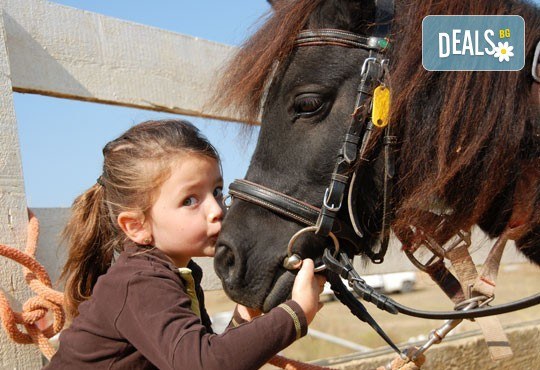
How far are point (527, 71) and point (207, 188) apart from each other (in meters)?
0.92

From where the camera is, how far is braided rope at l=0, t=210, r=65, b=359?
1.47 metres

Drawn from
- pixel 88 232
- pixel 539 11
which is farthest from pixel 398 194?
pixel 88 232

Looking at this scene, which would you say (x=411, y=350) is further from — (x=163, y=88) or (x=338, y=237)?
(x=163, y=88)

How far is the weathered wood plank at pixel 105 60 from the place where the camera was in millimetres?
1701

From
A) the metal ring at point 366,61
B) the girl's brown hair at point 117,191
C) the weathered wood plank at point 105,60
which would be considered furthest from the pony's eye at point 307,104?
the weathered wood plank at point 105,60

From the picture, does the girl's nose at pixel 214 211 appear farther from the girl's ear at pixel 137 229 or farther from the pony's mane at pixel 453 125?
the pony's mane at pixel 453 125

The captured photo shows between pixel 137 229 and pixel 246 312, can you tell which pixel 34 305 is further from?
pixel 246 312

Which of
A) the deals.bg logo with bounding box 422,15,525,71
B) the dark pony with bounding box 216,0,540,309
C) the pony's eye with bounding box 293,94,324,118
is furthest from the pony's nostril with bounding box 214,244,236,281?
the deals.bg logo with bounding box 422,15,525,71

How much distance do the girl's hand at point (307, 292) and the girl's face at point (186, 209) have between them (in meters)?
0.25

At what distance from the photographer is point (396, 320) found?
1059 centimetres

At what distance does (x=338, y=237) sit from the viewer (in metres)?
1.57

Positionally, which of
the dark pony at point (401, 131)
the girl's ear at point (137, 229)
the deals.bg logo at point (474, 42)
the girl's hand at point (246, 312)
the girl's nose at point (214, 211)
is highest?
the deals.bg logo at point (474, 42)

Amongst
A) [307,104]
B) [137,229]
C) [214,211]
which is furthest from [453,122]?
[137,229]

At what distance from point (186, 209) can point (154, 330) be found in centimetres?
31
